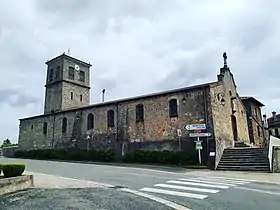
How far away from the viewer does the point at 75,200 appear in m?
7.84

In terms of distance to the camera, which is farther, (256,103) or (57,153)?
(256,103)

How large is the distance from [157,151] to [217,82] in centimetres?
759

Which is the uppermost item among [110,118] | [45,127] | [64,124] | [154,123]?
[110,118]

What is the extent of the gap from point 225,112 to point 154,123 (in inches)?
241

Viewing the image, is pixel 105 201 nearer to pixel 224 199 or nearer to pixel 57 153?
pixel 224 199

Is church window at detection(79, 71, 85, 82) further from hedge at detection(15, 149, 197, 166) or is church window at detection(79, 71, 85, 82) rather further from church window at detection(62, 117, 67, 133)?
hedge at detection(15, 149, 197, 166)

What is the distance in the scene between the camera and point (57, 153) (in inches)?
1160

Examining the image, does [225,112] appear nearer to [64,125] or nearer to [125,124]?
[125,124]

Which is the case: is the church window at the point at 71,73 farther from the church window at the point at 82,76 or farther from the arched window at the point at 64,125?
the arched window at the point at 64,125

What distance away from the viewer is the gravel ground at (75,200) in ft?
23.3

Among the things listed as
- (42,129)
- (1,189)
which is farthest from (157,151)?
(42,129)

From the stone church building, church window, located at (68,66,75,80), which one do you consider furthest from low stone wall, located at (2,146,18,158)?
church window, located at (68,66,75,80)

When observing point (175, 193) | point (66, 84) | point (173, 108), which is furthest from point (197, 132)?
point (66, 84)

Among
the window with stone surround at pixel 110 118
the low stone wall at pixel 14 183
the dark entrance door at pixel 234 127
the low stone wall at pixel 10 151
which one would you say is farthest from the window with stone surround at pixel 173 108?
the low stone wall at pixel 10 151
